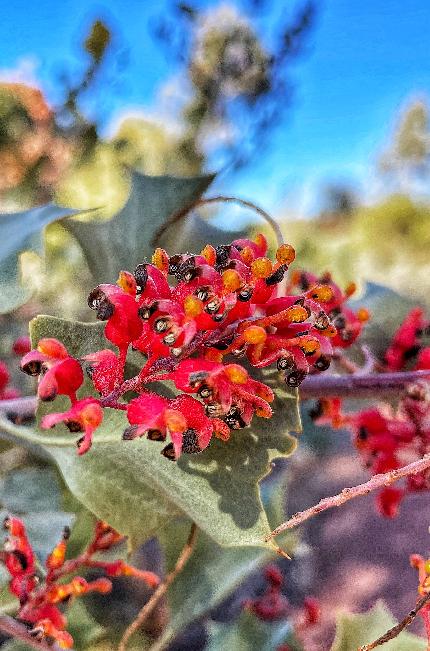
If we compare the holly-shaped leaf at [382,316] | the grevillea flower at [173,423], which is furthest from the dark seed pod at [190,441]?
the holly-shaped leaf at [382,316]

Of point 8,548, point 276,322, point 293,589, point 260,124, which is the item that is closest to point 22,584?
point 8,548

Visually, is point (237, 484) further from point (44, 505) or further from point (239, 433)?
point (44, 505)

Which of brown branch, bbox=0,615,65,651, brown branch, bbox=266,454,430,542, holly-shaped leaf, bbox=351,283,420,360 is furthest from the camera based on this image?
holly-shaped leaf, bbox=351,283,420,360

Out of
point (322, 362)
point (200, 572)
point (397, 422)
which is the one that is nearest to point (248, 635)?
point (200, 572)

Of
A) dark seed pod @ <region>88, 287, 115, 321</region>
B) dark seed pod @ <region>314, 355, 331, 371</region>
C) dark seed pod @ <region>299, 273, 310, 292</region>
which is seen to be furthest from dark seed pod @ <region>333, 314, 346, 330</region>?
dark seed pod @ <region>88, 287, 115, 321</region>

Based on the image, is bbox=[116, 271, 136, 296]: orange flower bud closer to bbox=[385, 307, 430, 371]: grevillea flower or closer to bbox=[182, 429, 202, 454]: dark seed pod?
bbox=[182, 429, 202, 454]: dark seed pod

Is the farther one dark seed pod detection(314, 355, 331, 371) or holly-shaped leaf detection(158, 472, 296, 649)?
holly-shaped leaf detection(158, 472, 296, 649)

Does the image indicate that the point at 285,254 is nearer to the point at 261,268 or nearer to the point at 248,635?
the point at 261,268
